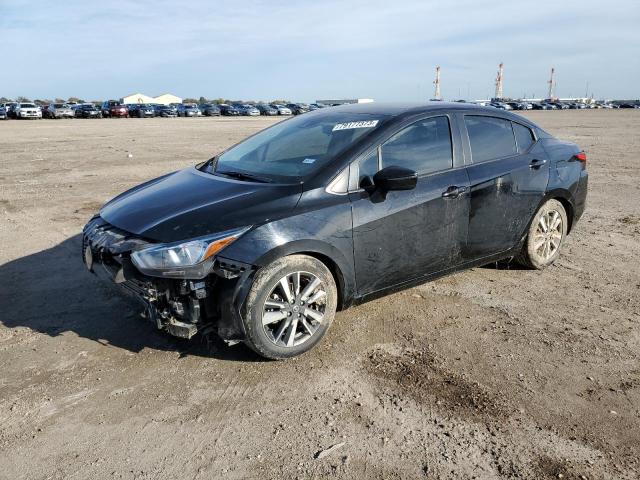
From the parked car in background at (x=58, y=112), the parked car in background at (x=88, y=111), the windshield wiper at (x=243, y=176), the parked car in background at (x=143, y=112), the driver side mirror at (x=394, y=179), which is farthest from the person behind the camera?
the parked car in background at (x=143, y=112)

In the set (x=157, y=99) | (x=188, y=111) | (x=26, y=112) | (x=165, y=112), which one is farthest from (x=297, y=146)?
(x=157, y=99)

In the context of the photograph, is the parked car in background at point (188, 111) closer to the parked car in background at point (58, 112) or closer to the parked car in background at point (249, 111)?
the parked car in background at point (249, 111)

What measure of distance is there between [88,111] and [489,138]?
2158 inches

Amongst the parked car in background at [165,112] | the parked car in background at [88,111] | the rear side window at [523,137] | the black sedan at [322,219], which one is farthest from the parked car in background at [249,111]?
the black sedan at [322,219]

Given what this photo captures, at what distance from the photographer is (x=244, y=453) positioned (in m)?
2.80

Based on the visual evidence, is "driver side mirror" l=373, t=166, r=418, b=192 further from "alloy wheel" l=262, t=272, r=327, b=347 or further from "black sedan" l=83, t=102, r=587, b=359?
"alloy wheel" l=262, t=272, r=327, b=347

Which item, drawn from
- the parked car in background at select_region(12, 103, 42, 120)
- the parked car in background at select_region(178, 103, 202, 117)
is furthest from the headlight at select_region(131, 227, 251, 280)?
the parked car in background at select_region(178, 103, 202, 117)

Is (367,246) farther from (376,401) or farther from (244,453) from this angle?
(244,453)

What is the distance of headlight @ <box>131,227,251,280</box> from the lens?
3328 millimetres

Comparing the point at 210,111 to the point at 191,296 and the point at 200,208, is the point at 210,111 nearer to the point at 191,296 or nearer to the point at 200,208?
the point at 200,208

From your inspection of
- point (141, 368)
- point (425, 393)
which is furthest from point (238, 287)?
point (425, 393)

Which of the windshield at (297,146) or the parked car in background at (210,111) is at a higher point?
the windshield at (297,146)

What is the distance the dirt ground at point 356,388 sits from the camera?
108 inches

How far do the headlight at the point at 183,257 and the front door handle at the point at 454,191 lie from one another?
5.95 feet
